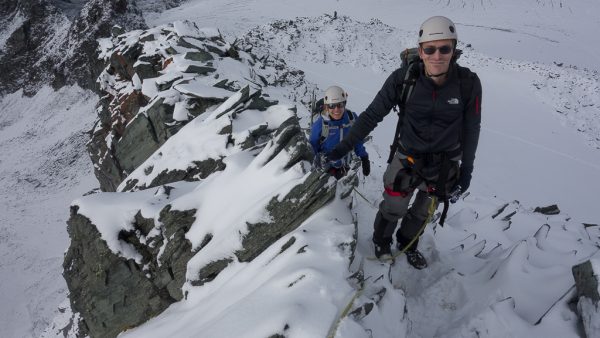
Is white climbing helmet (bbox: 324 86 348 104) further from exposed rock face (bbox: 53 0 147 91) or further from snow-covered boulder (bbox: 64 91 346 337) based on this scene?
exposed rock face (bbox: 53 0 147 91)

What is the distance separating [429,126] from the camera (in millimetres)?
3637

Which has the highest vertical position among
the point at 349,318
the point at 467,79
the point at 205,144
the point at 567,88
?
the point at 467,79

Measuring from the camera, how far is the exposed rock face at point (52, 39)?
81.9 ft

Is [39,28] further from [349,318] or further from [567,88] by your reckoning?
[567,88]

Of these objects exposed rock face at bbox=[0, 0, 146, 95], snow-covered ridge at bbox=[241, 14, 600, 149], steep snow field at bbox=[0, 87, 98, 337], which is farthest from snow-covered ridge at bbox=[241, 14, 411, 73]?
steep snow field at bbox=[0, 87, 98, 337]

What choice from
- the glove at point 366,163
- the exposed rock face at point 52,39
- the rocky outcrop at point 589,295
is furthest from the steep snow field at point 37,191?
the rocky outcrop at point 589,295

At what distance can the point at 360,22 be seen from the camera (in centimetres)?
2845

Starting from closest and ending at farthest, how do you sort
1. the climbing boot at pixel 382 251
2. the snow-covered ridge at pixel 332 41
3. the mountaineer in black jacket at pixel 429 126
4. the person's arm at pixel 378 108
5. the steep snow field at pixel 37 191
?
the mountaineer in black jacket at pixel 429 126, the person's arm at pixel 378 108, the climbing boot at pixel 382 251, the steep snow field at pixel 37 191, the snow-covered ridge at pixel 332 41

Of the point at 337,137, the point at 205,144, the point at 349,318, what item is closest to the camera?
the point at 349,318

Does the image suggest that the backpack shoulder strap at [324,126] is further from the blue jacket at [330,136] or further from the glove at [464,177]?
the glove at [464,177]

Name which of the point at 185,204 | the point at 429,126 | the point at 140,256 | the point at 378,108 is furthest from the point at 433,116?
the point at 140,256

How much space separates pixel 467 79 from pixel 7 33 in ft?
126

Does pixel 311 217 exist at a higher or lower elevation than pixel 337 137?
lower

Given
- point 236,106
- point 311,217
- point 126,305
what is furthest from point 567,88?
point 126,305
